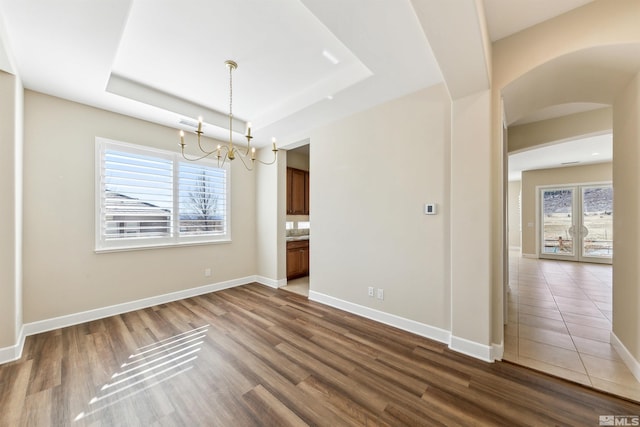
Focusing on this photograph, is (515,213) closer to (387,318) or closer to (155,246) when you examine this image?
(387,318)

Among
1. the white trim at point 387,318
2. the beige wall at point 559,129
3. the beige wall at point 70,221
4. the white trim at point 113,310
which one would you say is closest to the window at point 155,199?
the beige wall at point 70,221

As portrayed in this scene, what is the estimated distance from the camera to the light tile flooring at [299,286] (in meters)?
4.31

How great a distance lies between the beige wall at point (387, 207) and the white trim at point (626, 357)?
1.37m

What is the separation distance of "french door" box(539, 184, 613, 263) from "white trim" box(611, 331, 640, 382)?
626 centimetres

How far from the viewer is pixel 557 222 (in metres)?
7.47

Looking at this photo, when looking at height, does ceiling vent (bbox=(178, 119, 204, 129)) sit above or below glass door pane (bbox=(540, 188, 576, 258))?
above

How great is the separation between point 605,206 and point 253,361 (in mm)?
9950

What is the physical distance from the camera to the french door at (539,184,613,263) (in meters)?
6.80

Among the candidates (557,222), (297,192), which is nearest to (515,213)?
(557,222)

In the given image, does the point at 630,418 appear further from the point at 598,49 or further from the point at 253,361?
the point at 253,361

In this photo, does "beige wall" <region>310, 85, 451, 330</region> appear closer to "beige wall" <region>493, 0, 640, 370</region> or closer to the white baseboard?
"beige wall" <region>493, 0, 640, 370</region>

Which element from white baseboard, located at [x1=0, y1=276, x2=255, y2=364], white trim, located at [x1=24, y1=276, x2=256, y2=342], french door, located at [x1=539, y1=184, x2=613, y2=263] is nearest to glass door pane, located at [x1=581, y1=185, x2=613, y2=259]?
french door, located at [x1=539, y1=184, x2=613, y2=263]

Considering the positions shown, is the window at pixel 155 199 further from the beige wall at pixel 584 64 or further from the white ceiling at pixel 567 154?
the white ceiling at pixel 567 154

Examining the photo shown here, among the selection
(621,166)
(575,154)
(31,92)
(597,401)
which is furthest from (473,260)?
(575,154)
